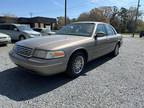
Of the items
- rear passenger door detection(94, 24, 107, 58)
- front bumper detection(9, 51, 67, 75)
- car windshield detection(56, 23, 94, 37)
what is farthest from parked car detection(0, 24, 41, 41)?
front bumper detection(9, 51, 67, 75)

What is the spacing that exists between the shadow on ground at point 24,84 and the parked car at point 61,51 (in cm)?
38

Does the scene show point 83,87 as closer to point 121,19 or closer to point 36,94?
point 36,94

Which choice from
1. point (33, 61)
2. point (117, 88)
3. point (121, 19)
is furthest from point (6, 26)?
point (121, 19)

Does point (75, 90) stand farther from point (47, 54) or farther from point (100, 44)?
point (100, 44)

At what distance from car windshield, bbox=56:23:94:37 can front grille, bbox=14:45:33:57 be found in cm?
184

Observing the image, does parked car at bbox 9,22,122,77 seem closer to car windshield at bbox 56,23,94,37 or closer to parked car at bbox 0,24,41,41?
car windshield at bbox 56,23,94,37

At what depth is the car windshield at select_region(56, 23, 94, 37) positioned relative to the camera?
205 inches

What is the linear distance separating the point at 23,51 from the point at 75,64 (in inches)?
55.6

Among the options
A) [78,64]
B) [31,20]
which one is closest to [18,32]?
[78,64]

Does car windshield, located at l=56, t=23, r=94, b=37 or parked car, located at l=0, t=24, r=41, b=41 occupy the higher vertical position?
car windshield, located at l=56, t=23, r=94, b=37

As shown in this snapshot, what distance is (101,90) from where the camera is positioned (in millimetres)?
3783

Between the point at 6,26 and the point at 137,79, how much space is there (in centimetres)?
1255

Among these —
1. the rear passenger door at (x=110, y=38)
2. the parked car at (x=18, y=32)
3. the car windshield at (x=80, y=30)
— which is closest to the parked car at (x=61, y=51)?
the car windshield at (x=80, y=30)

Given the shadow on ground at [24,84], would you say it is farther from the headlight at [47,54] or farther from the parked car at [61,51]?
the headlight at [47,54]
